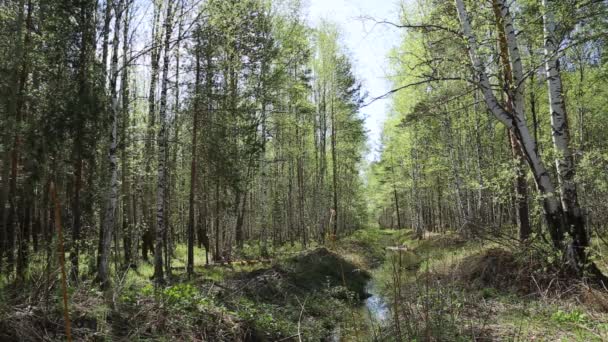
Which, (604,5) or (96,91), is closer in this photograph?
Result: (604,5)

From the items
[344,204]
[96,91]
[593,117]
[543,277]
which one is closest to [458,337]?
[543,277]

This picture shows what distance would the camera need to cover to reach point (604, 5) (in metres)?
6.29

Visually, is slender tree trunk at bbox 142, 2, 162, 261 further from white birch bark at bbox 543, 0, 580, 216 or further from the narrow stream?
white birch bark at bbox 543, 0, 580, 216

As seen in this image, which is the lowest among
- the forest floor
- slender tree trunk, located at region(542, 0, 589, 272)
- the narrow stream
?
the narrow stream

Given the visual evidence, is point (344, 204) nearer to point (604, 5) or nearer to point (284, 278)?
point (284, 278)

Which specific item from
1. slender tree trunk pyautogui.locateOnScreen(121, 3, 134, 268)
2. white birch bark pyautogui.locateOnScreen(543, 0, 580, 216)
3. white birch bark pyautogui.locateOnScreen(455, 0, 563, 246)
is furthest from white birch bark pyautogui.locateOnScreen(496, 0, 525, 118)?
slender tree trunk pyautogui.locateOnScreen(121, 3, 134, 268)

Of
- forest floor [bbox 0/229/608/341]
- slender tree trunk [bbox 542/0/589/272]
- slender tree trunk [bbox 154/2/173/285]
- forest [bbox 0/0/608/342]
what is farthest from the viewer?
slender tree trunk [bbox 154/2/173/285]

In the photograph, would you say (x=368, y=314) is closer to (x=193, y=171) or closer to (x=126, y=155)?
(x=193, y=171)

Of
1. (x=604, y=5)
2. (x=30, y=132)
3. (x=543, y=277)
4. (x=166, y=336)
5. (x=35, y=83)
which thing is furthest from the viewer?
(x=35, y=83)

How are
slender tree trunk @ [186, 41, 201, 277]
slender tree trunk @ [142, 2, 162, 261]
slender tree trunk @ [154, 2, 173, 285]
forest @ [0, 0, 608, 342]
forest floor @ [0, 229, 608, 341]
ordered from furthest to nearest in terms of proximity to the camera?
slender tree trunk @ [186, 41, 201, 277] → slender tree trunk @ [142, 2, 162, 261] → slender tree trunk @ [154, 2, 173, 285] → forest @ [0, 0, 608, 342] → forest floor @ [0, 229, 608, 341]

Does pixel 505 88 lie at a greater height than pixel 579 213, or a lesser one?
greater

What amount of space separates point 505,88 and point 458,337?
4195 millimetres

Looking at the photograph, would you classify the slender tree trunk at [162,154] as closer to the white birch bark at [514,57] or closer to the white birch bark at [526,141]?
the white birch bark at [526,141]

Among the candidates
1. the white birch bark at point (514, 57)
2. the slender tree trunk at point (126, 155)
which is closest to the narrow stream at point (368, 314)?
the white birch bark at point (514, 57)
